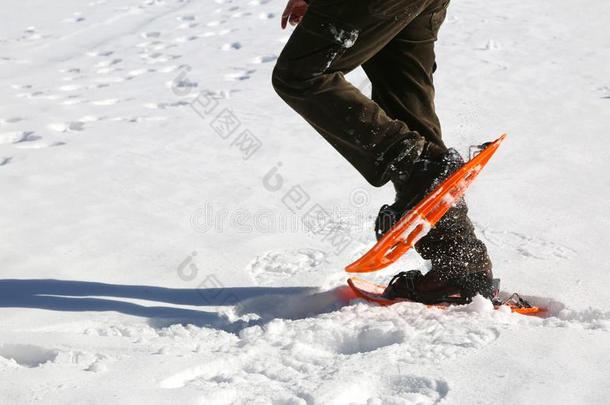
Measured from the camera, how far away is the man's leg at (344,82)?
1935 millimetres

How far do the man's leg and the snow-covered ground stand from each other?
0.49 metres

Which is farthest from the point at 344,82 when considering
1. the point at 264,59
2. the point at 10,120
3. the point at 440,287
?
the point at 264,59

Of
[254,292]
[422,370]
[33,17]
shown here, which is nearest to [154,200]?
[254,292]

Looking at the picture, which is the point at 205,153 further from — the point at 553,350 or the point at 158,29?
the point at 158,29

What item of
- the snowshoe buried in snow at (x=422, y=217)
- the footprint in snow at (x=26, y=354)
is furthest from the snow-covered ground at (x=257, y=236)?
the snowshoe buried in snow at (x=422, y=217)

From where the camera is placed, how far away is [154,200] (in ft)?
10.3

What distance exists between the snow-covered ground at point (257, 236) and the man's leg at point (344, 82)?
487 mm

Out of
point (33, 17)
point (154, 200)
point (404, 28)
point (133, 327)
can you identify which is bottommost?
point (33, 17)

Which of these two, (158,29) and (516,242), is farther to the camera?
(158,29)

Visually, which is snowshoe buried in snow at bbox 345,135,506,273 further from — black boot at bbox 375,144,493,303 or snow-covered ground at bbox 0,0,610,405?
snow-covered ground at bbox 0,0,610,405

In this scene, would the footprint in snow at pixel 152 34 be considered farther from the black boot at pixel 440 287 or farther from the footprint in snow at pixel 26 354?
the footprint in snow at pixel 26 354

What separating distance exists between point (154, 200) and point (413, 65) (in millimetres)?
1381

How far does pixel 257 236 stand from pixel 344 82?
93 cm

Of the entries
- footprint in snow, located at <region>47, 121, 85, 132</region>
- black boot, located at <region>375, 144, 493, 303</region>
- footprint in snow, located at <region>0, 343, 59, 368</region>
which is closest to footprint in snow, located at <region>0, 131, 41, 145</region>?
footprint in snow, located at <region>47, 121, 85, 132</region>
